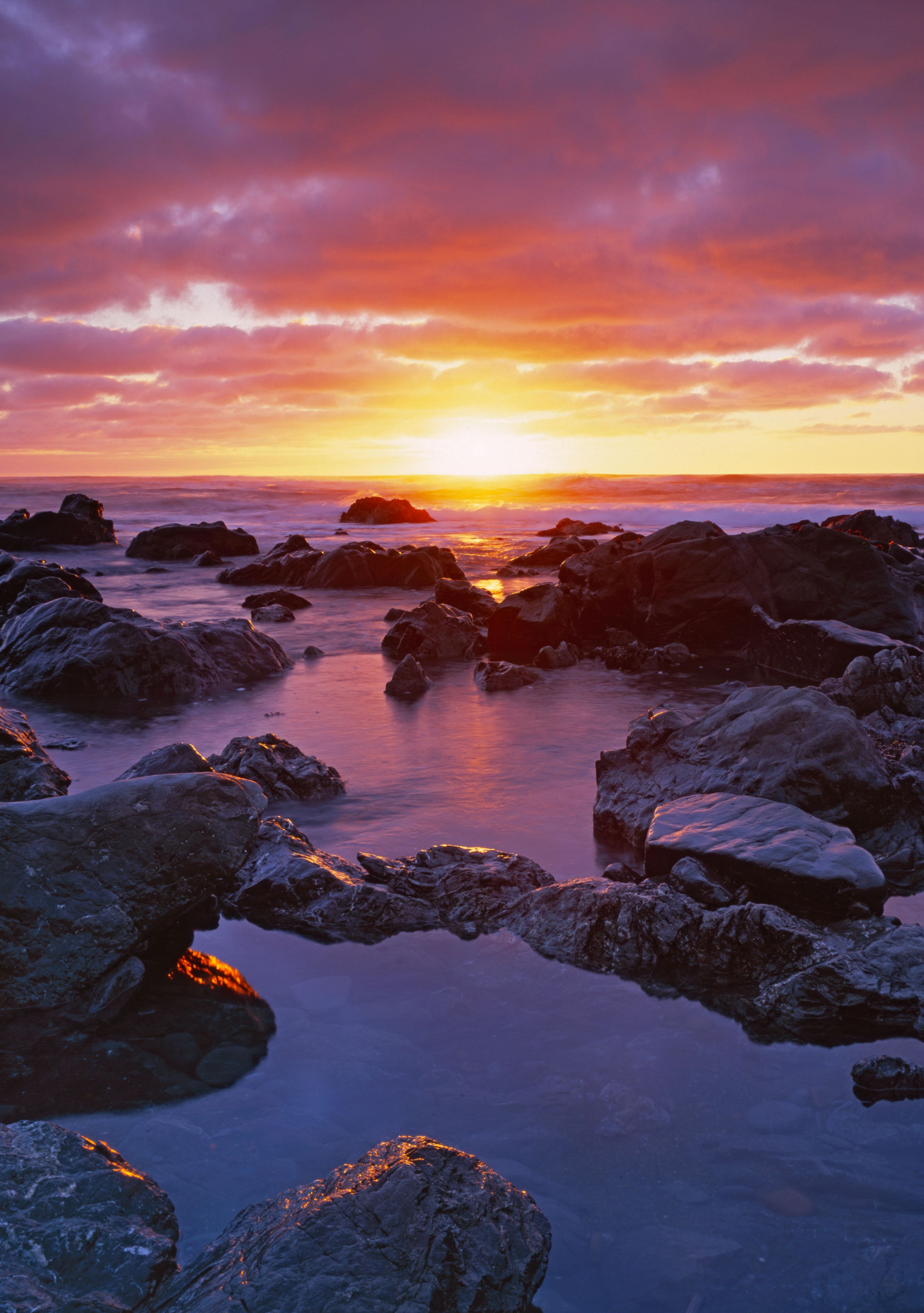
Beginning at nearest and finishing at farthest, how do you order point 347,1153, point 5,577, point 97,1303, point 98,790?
point 97,1303, point 347,1153, point 98,790, point 5,577

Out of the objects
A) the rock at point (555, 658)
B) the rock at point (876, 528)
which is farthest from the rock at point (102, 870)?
the rock at point (876, 528)

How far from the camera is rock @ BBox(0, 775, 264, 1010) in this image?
3295 mm

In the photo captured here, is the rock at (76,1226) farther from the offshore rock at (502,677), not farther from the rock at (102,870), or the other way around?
the offshore rock at (502,677)

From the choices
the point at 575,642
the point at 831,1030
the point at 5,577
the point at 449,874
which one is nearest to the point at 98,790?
the point at 449,874

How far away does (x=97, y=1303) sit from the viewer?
1.93m

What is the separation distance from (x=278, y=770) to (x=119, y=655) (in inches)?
150

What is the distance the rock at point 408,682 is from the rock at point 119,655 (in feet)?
5.48

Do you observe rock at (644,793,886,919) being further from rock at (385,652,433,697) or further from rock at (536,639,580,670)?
rock at (536,639,580,670)

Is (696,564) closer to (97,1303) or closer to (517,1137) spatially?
(517,1137)

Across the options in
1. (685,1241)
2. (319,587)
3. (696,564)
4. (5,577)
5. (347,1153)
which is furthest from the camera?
(319,587)

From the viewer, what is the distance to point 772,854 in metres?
3.89

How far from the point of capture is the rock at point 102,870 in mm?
3295

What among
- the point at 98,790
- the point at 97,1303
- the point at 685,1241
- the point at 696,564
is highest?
the point at 696,564

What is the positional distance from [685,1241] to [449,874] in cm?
212
